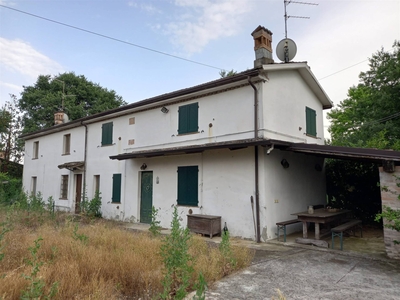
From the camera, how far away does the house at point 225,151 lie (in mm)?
8695

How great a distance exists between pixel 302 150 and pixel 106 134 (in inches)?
392

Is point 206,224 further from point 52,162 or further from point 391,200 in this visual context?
point 52,162

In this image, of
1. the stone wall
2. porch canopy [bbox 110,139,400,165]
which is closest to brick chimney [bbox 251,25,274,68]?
porch canopy [bbox 110,139,400,165]

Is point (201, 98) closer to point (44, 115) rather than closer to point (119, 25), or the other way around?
point (119, 25)

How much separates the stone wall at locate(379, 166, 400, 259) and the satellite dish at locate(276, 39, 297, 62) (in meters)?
6.22

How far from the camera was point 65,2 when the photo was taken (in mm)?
9852

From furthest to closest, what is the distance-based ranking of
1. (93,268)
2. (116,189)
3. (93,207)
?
1. (93,207)
2. (116,189)
3. (93,268)

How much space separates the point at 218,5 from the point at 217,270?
9662 mm

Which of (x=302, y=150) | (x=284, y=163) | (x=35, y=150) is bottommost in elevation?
(x=284, y=163)

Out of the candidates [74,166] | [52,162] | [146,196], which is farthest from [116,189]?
[52,162]

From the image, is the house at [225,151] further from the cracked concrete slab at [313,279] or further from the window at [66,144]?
the window at [66,144]

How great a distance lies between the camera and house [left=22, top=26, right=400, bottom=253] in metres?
8.70

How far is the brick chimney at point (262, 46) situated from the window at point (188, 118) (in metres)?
2.80

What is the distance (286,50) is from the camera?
10961 mm
